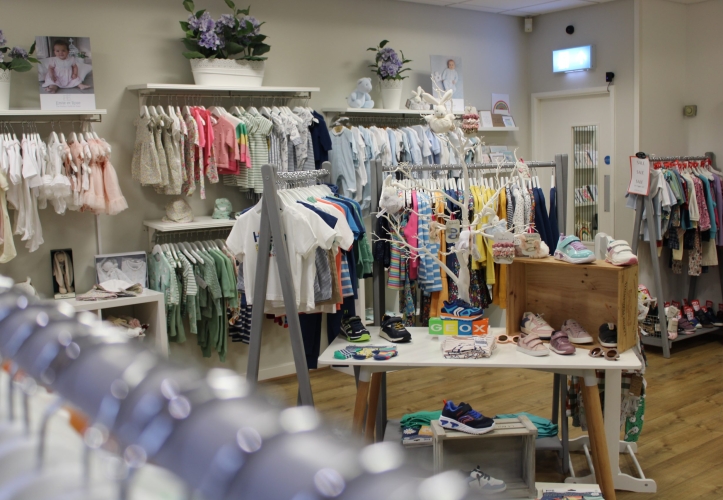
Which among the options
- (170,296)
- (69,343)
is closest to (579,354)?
(170,296)

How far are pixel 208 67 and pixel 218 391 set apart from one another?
15.8 ft

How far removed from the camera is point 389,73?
230 inches

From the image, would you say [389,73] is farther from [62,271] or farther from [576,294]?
[576,294]

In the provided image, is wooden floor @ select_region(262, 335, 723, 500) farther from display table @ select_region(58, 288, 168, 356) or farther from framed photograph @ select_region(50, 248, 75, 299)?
framed photograph @ select_region(50, 248, 75, 299)

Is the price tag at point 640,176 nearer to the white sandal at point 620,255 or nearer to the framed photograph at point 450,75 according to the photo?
the framed photograph at point 450,75

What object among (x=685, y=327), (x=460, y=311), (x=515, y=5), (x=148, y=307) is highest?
(x=515, y=5)

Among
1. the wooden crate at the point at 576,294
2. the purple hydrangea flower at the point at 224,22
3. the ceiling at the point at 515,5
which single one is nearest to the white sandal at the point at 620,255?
the wooden crate at the point at 576,294

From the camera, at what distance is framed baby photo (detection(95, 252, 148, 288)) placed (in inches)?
183

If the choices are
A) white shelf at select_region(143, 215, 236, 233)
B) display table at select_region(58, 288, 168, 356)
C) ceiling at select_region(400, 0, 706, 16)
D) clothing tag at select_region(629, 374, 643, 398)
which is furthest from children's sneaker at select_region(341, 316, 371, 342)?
ceiling at select_region(400, 0, 706, 16)

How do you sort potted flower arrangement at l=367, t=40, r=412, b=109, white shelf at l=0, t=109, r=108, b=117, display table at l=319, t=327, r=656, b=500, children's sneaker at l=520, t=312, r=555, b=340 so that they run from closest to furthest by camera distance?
display table at l=319, t=327, r=656, b=500 < children's sneaker at l=520, t=312, r=555, b=340 < white shelf at l=0, t=109, r=108, b=117 < potted flower arrangement at l=367, t=40, r=412, b=109

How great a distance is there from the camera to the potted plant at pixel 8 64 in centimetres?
418

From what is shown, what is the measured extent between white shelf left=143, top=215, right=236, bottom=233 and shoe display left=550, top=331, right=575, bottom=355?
2465 millimetres

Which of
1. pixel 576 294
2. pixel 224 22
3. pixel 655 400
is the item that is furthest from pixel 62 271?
pixel 655 400

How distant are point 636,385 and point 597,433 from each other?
1.75ft
